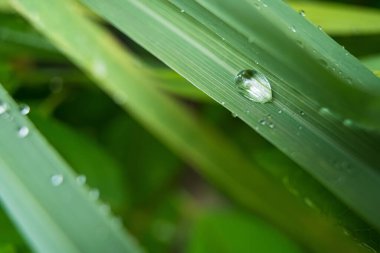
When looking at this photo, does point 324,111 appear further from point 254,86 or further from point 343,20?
point 343,20

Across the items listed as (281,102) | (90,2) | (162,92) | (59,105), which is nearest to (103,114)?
(59,105)

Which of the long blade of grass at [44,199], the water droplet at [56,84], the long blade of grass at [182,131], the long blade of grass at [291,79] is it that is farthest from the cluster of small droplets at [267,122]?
the water droplet at [56,84]

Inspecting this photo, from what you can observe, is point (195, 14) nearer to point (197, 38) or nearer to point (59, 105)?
point (197, 38)

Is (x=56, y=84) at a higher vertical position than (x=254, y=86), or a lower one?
higher

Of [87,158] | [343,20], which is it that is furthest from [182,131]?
[343,20]

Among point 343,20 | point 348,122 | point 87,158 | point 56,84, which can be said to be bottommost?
point 348,122

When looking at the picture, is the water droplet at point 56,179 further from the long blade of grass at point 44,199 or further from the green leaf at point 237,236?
the green leaf at point 237,236
